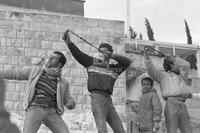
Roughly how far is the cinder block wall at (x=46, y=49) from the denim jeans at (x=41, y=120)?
175 inches

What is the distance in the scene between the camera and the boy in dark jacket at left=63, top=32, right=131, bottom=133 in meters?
6.54

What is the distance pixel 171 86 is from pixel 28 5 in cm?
1238

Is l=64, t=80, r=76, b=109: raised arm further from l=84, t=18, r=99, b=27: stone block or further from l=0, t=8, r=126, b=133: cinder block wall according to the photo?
l=84, t=18, r=99, b=27: stone block

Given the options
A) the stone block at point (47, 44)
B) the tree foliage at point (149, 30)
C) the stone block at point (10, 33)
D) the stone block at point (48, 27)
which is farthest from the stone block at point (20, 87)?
the tree foliage at point (149, 30)

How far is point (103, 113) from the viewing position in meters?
6.53

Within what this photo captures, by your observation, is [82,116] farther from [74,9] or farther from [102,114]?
[74,9]

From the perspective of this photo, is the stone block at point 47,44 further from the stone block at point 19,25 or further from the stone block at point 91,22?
the stone block at point 91,22

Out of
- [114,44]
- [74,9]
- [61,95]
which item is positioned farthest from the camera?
[74,9]

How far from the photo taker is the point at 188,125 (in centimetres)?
736

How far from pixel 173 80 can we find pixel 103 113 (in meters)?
1.56

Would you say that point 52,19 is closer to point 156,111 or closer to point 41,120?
point 156,111

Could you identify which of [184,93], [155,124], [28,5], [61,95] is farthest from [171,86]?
[28,5]

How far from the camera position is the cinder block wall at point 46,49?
1089cm

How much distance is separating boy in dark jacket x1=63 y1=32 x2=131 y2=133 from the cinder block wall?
4.21 meters
